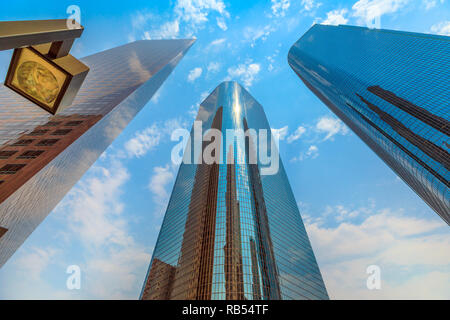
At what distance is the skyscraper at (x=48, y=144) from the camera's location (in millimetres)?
25047

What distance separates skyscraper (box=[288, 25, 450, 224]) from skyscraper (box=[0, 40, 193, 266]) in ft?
274

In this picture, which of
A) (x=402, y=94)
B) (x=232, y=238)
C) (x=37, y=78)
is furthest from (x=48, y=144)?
(x=402, y=94)

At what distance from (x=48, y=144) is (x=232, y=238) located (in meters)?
50.9

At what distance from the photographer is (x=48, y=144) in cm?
3419

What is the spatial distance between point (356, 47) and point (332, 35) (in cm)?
3088

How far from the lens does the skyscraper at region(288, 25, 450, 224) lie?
59.2 metres

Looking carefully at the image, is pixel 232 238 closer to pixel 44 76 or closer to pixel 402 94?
pixel 44 76

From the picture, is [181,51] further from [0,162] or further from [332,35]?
[332,35]

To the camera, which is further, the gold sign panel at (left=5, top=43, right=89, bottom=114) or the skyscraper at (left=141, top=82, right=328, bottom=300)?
the skyscraper at (left=141, top=82, right=328, bottom=300)

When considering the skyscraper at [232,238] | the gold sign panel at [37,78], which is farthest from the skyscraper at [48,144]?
the skyscraper at [232,238]

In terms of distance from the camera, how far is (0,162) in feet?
101

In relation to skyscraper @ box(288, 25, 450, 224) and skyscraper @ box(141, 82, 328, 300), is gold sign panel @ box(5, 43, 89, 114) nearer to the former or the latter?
skyscraper @ box(141, 82, 328, 300)

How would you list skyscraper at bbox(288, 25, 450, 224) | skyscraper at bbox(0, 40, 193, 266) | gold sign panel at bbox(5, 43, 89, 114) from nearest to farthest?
gold sign panel at bbox(5, 43, 89, 114), skyscraper at bbox(0, 40, 193, 266), skyscraper at bbox(288, 25, 450, 224)

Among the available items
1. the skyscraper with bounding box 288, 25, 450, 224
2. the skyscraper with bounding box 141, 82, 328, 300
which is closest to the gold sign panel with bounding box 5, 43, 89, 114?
the skyscraper with bounding box 141, 82, 328, 300
